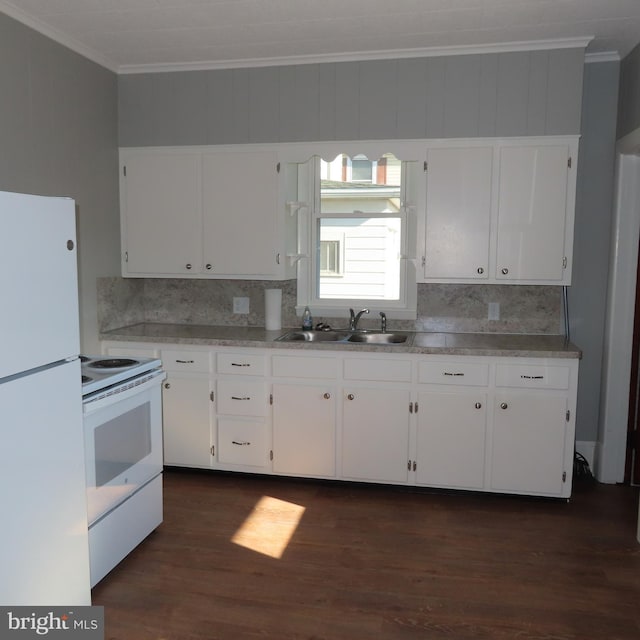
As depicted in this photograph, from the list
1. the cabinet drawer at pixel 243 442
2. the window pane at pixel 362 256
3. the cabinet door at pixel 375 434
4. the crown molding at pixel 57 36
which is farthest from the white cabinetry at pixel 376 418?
the crown molding at pixel 57 36

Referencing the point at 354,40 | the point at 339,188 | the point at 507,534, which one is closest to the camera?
the point at 507,534

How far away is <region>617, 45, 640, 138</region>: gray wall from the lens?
335cm

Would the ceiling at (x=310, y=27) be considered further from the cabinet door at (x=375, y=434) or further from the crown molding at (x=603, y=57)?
the cabinet door at (x=375, y=434)

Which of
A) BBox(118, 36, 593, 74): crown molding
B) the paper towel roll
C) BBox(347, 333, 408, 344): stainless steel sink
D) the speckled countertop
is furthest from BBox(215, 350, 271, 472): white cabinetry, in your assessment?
BBox(118, 36, 593, 74): crown molding

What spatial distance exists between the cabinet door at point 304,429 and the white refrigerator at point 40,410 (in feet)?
5.10

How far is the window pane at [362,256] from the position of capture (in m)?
4.02

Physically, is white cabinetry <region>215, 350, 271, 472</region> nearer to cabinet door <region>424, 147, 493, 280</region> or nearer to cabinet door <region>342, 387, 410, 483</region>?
cabinet door <region>342, 387, 410, 483</region>

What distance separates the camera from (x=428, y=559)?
279cm

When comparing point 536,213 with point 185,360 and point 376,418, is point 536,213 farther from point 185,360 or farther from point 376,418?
point 185,360

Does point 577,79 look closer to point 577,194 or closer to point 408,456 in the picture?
point 577,194

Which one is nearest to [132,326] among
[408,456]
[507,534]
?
[408,456]

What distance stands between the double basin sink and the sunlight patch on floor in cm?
101

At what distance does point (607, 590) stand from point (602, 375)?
61.5 inches

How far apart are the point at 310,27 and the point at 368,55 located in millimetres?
506
